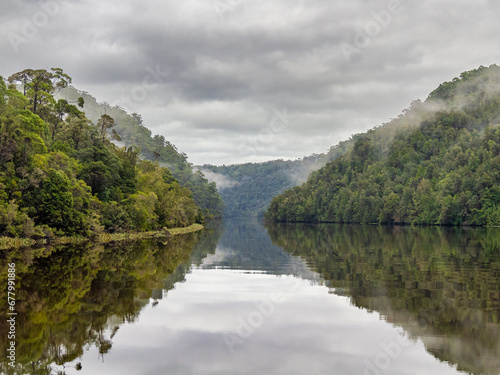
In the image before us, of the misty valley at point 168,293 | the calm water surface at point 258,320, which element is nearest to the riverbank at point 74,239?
the misty valley at point 168,293

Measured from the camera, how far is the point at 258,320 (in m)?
18.0

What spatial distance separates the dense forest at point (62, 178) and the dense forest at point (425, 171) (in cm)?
7317

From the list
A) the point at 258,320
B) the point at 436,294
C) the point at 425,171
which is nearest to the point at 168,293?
the point at 258,320

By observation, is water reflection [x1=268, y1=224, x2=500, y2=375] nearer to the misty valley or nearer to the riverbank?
the misty valley

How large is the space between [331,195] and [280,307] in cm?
16752

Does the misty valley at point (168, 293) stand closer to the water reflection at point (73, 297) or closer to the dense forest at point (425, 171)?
the water reflection at point (73, 297)

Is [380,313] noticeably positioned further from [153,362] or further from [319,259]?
[319,259]

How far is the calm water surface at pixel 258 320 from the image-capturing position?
43.1 feet

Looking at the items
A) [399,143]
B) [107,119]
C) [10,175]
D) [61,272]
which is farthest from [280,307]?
[399,143]

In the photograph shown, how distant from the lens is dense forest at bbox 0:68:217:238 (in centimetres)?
5019

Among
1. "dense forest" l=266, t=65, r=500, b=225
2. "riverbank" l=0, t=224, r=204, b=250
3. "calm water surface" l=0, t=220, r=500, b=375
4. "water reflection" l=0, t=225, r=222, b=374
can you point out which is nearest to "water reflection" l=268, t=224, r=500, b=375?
"calm water surface" l=0, t=220, r=500, b=375

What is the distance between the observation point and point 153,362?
13141 millimetres

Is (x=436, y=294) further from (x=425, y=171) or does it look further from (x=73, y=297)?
(x=425, y=171)

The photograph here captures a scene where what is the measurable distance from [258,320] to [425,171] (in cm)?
14856
